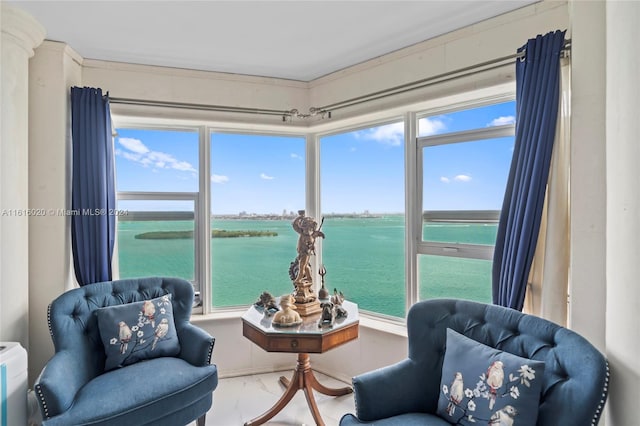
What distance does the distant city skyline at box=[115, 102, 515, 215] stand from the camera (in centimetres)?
229

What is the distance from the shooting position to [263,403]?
97.1 inches

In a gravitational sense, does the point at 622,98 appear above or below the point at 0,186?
above

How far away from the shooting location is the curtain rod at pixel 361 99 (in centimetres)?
196

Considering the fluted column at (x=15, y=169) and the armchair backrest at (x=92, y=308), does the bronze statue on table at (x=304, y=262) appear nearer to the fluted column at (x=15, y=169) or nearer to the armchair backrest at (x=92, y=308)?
the armchair backrest at (x=92, y=308)

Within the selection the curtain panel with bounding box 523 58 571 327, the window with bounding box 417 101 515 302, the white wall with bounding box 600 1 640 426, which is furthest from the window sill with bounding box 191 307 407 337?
the white wall with bounding box 600 1 640 426

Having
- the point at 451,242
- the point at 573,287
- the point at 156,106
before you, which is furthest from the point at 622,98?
the point at 156,106

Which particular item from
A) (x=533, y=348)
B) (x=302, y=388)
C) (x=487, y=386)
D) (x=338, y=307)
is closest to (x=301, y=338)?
(x=338, y=307)

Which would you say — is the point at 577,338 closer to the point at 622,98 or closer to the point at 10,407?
the point at 622,98

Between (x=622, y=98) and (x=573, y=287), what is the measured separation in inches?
32.1

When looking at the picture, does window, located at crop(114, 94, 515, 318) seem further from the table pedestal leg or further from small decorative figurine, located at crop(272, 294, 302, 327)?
small decorative figurine, located at crop(272, 294, 302, 327)

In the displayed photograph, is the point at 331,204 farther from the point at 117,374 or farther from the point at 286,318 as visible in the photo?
the point at 117,374

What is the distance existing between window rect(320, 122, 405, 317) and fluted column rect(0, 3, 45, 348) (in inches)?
83.4

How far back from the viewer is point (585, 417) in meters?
1.18

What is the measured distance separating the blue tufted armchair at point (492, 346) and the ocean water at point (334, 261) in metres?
0.72
